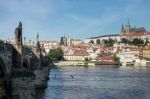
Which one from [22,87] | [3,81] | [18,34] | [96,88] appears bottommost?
[96,88]

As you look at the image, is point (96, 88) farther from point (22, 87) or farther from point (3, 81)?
point (22, 87)

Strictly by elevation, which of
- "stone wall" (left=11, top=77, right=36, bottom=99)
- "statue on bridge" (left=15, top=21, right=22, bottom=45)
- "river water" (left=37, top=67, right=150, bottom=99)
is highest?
"statue on bridge" (left=15, top=21, right=22, bottom=45)

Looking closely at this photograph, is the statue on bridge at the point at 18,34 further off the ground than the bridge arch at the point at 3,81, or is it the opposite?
the statue on bridge at the point at 18,34

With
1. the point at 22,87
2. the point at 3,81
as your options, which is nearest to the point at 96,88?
the point at 3,81

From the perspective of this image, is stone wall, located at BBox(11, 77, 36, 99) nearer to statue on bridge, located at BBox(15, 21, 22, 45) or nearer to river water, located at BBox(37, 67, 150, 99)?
statue on bridge, located at BBox(15, 21, 22, 45)

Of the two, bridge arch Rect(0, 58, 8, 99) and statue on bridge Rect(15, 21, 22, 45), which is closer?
bridge arch Rect(0, 58, 8, 99)

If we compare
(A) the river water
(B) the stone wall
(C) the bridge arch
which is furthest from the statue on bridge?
(A) the river water

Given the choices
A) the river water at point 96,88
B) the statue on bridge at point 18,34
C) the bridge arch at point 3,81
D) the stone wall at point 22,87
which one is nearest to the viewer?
the stone wall at point 22,87

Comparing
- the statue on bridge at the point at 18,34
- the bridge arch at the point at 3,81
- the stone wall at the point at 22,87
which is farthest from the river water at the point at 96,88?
the stone wall at the point at 22,87

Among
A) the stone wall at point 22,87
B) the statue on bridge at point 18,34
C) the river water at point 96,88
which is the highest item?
the statue on bridge at point 18,34

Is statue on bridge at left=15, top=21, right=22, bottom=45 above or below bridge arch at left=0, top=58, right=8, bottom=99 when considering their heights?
above

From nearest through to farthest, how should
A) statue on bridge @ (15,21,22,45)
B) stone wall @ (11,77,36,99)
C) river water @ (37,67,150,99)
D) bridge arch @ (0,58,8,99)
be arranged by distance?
stone wall @ (11,77,36,99) → bridge arch @ (0,58,8,99) → statue on bridge @ (15,21,22,45) → river water @ (37,67,150,99)

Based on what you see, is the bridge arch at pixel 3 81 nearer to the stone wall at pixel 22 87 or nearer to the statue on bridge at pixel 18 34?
the stone wall at pixel 22 87

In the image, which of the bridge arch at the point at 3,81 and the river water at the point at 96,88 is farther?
the river water at the point at 96,88
